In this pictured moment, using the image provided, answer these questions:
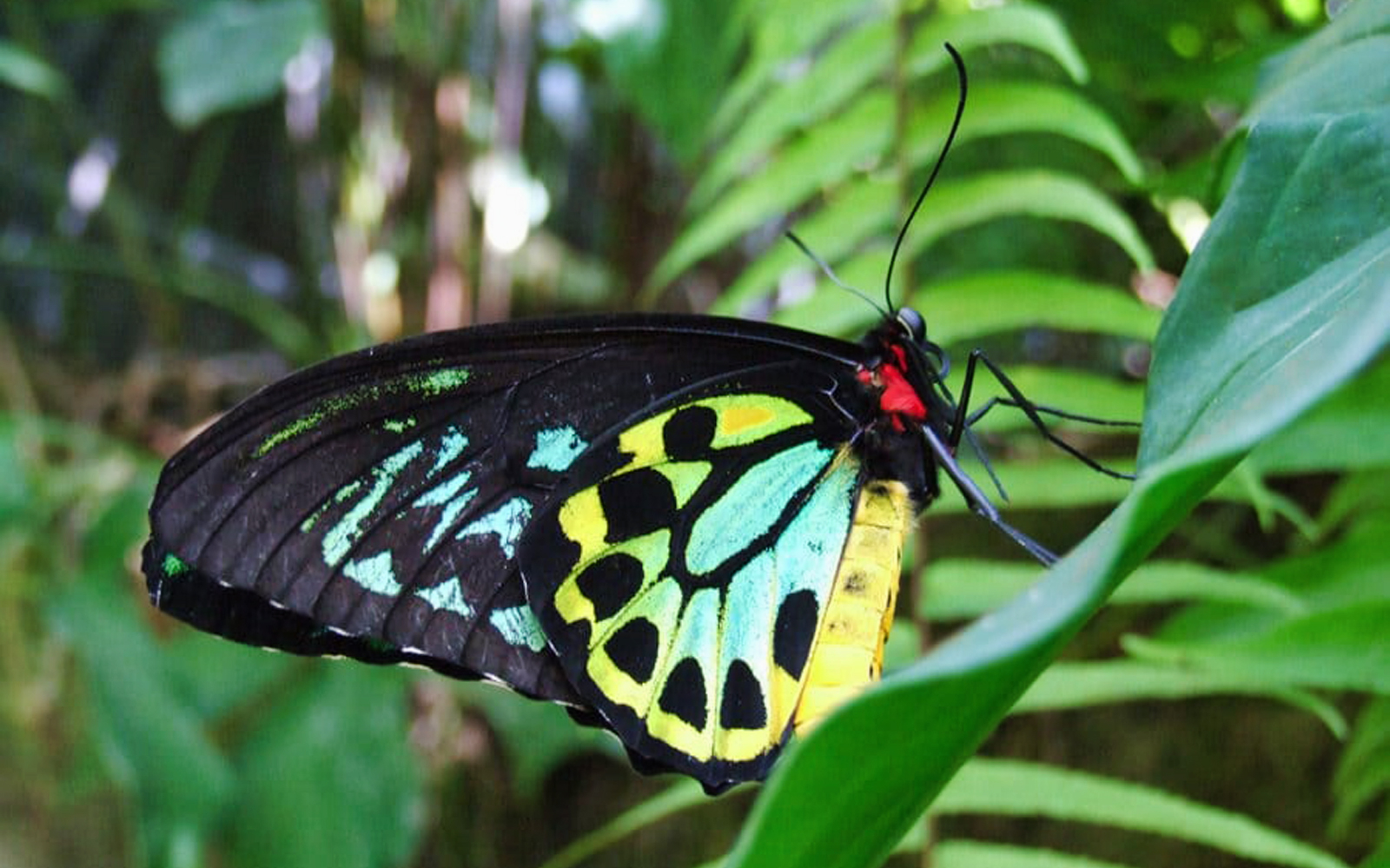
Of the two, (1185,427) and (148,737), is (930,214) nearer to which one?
(1185,427)

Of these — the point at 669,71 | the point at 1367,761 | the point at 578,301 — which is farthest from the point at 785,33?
the point at 578,301

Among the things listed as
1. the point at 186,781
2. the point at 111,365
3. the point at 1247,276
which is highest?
the point at 111,365

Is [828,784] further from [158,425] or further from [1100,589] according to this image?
[158,425]

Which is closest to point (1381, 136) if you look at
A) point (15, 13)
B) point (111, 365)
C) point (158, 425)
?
point (158, 425)

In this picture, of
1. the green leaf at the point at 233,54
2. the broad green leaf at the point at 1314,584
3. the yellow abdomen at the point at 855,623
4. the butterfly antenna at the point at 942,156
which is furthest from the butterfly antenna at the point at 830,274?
the green leaf at the point at 233,54

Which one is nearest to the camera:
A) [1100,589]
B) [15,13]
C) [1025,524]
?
[1100,589]

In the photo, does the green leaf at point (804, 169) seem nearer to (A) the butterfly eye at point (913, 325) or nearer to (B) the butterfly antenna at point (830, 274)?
(B) the butterfly antenna at point (830, 274)

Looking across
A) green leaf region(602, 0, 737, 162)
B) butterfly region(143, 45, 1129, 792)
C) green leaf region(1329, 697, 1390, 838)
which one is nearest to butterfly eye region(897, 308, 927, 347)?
butterfly region(143, 45, 1129, 792)

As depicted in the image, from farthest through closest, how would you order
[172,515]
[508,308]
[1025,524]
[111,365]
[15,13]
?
[111,365] → [15,13] → [508,308] → [1025,524] → [172,515]
